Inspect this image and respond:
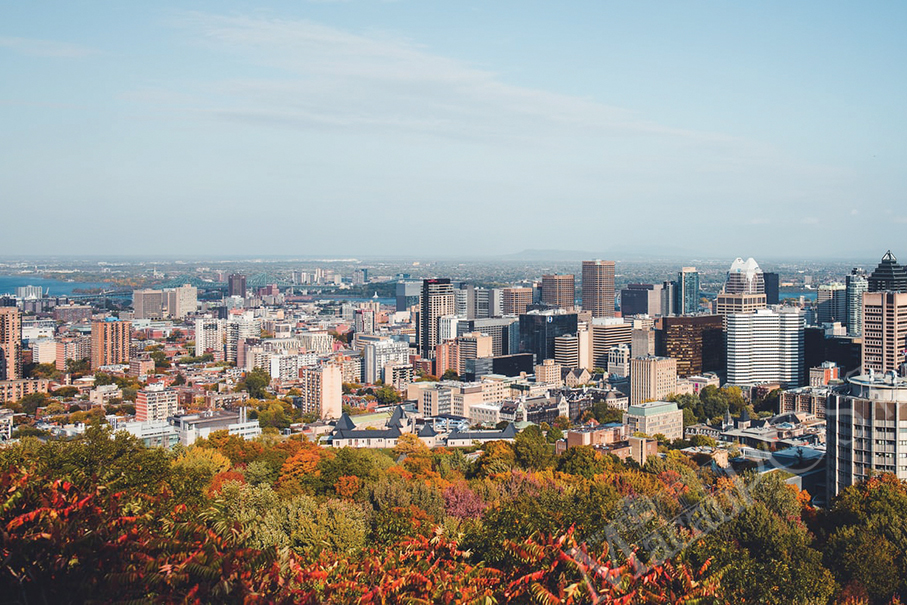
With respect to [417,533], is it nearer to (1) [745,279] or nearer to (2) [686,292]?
(1) [745,279]

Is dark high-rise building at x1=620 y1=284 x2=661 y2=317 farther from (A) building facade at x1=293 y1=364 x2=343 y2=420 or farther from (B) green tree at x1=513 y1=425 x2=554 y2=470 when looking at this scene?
(B) green tree at x1=513 y1=425 x2=554 y2=470

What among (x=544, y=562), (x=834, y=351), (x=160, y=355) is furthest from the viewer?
(x=160, y=355)

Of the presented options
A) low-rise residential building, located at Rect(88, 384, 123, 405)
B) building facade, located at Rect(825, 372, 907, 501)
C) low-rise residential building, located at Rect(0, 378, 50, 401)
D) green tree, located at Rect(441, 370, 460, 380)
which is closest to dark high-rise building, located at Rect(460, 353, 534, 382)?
green tree, located at Rect(441, 370, 460, 380)

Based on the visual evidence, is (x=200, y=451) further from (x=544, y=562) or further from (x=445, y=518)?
(x=544, y=562)

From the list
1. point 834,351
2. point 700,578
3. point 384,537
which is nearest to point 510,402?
point 834,351

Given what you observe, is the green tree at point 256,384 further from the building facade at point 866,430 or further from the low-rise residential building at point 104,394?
the building facade at point 866,430

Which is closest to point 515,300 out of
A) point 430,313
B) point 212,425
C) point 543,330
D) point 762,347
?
point 430,313

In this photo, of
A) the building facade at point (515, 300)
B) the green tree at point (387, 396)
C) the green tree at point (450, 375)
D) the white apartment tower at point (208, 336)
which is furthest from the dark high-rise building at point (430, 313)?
the white apartment tower at point (208, 336)
